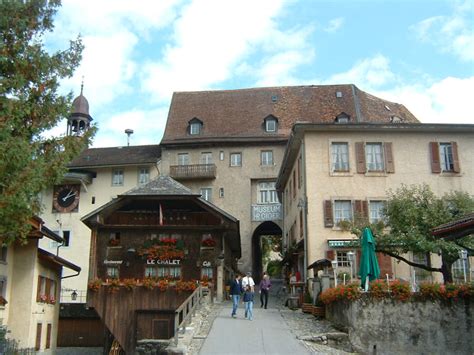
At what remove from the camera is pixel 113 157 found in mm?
49375

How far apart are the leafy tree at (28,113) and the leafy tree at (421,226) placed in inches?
532

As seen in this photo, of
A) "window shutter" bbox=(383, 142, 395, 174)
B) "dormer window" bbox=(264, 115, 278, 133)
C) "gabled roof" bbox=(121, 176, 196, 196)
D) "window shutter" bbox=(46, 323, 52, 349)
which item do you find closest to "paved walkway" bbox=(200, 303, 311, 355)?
"gabled roof" bbox=(121, 176, 196, 196)

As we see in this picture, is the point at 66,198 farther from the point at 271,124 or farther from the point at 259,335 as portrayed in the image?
the point at 259,335

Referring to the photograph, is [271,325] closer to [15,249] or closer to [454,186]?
[15,249]

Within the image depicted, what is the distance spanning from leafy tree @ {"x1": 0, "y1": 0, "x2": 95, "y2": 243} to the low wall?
971cm

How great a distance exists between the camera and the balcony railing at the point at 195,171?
4606 centimetres

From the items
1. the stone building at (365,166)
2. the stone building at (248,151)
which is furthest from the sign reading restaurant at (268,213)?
the stone building at (365,166)

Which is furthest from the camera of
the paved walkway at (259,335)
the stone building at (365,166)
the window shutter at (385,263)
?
the stone building at (365,166)

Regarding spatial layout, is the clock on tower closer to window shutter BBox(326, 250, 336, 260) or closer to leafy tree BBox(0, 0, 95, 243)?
window shutter BBox(326, 250, 336, 260)

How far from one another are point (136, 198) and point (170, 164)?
62.7 ft

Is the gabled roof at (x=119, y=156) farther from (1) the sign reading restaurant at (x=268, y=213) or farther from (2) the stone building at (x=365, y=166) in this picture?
(2) the stone building at (x=365, y=166)

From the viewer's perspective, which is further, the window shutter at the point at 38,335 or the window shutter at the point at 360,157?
the window shutter at the point at 360,157

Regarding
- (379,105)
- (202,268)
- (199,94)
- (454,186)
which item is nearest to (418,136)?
(454,186)

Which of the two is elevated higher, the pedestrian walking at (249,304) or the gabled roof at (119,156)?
the gabled roof at (119,156)
